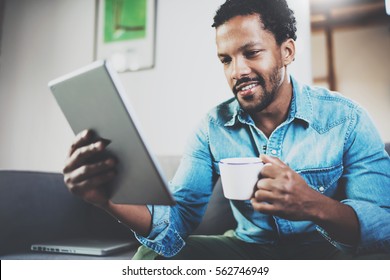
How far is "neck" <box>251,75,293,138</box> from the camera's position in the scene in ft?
2.77

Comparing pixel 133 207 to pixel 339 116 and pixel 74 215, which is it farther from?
pixel 339 116

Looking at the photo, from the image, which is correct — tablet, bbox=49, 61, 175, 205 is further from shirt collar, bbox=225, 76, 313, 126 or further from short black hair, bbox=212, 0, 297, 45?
short black hair, bbox=212, 0, 297, 45

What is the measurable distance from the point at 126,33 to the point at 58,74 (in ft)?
0.88

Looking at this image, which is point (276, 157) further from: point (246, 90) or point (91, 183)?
point (91, 183)

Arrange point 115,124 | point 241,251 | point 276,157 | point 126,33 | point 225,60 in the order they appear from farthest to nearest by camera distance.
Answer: point 126,33 < point 225,60 < point 241,251 < point 276,157 < point 115,124

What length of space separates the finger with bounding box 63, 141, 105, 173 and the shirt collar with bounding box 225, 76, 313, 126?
0.40m

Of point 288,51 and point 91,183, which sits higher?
point 288,51

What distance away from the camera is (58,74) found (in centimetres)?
112

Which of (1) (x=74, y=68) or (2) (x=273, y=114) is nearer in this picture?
(2) (x=273, y=114)

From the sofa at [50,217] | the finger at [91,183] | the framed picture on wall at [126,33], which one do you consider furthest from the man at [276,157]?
the framed picture on wall at [126,33]

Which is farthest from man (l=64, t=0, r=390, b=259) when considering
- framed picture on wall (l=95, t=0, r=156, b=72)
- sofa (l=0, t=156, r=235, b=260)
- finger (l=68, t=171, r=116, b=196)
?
framed picture on wall (l=95, t=0, r=156, b=72)

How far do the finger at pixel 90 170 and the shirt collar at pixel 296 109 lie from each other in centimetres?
39

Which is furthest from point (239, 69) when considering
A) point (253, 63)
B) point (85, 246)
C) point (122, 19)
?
point (85, 246)

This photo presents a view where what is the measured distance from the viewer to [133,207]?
0.71 meters
